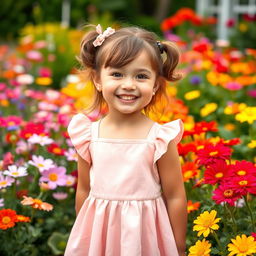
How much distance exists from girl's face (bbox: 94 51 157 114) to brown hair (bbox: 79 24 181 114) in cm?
2

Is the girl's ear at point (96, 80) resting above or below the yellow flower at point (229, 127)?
above

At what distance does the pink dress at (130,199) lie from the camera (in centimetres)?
196

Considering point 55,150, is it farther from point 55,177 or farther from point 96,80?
point 96,80

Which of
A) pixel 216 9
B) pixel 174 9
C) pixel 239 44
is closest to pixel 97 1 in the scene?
pixel 174 9

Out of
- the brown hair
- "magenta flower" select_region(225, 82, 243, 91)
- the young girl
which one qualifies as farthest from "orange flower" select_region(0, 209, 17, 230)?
"magenta flower" select_region(225, 82, 243, 91)

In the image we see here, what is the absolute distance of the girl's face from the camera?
1933mm

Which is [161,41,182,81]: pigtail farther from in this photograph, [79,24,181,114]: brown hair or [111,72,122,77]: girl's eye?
A: [111,72,122,77]: girl's eye

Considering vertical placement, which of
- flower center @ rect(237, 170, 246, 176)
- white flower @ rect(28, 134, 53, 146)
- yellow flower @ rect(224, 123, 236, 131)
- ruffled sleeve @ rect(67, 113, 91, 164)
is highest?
ruffled sleeve @ rect(67, 113, 91, 164)

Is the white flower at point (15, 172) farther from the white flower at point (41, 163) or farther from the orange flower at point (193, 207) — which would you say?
the orange flower at point (193, 207)

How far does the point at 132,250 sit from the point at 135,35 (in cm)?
75

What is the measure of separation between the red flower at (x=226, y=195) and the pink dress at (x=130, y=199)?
0.21 meters

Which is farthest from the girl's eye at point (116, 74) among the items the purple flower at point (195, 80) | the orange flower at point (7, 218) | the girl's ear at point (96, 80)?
the purple flower at point (195, 80)

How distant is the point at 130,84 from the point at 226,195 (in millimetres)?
497

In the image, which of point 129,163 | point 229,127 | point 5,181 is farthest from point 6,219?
point 229,127
